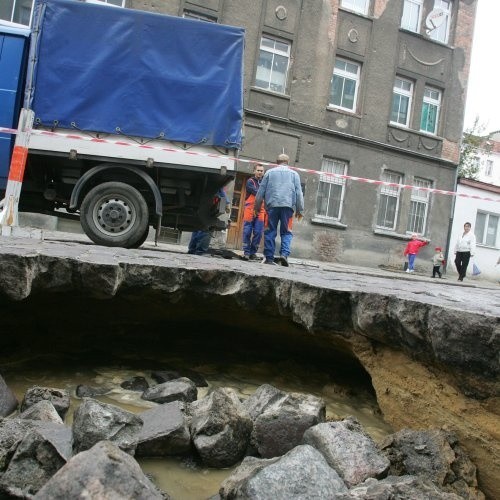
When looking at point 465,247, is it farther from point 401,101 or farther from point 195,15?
point 195,15

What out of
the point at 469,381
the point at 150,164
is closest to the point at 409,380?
the point at 469,381

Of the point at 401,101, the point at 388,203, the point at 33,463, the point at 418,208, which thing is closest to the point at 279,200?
the point at 33,463

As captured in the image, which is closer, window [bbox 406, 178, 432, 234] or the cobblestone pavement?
the cobblestone pavement

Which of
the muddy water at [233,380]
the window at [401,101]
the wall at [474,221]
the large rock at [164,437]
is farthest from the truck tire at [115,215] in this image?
the wall at [474,221]

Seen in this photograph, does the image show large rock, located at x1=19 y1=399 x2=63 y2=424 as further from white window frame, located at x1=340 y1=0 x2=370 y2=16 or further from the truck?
white window frame, located at x1=340 y1=0 x2=370 y2=16

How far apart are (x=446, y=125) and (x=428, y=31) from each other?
297 cm

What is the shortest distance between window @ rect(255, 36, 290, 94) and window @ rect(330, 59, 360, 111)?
5.15 feet

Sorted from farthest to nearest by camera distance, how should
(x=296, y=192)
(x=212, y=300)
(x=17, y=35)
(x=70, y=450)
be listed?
(x=296, y=192) < (x=17, y=35) < (x=212, y=300) < (x=70, y=450)

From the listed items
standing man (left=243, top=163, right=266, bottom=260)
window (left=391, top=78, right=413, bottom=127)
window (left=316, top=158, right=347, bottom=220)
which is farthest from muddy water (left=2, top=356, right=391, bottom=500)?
window (left=391, top=78, right=413, bottom=127)

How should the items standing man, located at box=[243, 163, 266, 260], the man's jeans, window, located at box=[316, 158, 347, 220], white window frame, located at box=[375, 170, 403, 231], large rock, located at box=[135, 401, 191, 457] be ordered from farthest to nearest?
white window frame, located at box=[375, 170, 403, 231] < window, located at box=[316, 158, 347, 220] < standing man, located at box=[243, 163, 266, 260] < the man's jeans < large rock, located at box=[135, 401, 191, 457]

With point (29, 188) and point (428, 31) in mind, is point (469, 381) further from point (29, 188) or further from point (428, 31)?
point (428, 31)

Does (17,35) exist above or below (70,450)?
above

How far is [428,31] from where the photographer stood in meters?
16.3

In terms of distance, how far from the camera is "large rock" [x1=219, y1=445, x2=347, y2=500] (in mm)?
1751
